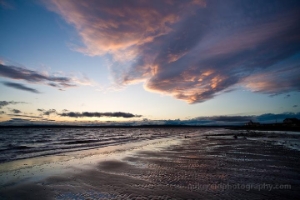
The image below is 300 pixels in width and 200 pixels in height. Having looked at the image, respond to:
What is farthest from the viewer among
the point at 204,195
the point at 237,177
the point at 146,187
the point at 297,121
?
the point at 297,121

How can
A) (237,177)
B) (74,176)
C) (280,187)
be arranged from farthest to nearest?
(74,176) < (237,177) < (280,187)

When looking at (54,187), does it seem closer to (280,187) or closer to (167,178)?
(167,178)

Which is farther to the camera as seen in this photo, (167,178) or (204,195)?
(167,178)

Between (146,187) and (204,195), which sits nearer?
(204,195)

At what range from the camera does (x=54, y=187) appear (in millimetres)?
9969

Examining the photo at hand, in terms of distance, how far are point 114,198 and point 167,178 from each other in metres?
4.00

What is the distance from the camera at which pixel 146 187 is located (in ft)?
30.8

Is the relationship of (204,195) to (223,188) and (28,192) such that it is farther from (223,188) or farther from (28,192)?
(28,192)

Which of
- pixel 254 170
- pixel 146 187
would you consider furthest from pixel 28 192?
pixel 254 170

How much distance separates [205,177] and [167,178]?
241 cm

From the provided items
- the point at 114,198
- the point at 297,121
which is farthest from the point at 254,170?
the point at 297,121

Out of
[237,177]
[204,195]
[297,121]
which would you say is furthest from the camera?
[297,121]

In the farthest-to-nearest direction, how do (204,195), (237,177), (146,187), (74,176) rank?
(74,176) → (237,177) → (146,187) → (204,195)

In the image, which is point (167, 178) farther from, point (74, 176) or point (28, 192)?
point (28, 192)
